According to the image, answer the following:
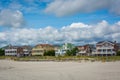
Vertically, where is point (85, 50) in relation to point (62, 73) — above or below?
above

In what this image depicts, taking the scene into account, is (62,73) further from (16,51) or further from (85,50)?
(16,51)

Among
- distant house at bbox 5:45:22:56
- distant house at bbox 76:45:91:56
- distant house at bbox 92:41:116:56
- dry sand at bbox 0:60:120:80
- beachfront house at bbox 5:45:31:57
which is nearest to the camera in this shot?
dry sand at bbox 0:60:120:80

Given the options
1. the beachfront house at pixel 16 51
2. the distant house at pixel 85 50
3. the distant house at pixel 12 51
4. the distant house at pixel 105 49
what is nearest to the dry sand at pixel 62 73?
the distant house at pixel 105 49

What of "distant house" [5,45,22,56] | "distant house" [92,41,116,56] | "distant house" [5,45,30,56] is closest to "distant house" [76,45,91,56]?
"distant house" [92,41,116,56]

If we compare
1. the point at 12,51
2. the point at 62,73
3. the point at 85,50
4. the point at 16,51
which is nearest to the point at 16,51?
the point at 16,51

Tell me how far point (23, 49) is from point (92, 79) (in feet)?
438

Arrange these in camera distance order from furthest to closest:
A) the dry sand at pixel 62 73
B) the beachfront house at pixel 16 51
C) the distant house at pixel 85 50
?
the beachfront house at pixel 16 51 < the distant house at pixel 85 50 < the dry sand at pixel 62 73

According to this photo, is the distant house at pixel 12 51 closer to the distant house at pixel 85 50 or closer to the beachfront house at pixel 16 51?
the beachfront house at pixel 16 51

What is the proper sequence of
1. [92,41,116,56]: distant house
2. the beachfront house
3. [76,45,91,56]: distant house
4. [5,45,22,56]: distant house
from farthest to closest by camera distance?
the beachfront house, [5,45,22,56]: distant house, [76,45,91,56]: distant house, [92,41,116,56]: distant house

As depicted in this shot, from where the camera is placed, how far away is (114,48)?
111m

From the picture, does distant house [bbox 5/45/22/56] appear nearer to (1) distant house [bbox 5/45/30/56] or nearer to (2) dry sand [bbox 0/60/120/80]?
(1) distant house [bbox 5/45/30/56]

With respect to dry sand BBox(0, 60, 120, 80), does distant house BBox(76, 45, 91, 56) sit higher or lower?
higher

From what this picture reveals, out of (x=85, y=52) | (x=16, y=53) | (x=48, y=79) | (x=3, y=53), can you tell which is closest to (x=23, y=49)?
(x=16, y=53)

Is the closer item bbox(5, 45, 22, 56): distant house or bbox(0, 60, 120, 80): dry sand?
bbox(0, 60, 120, 80): dry sand
